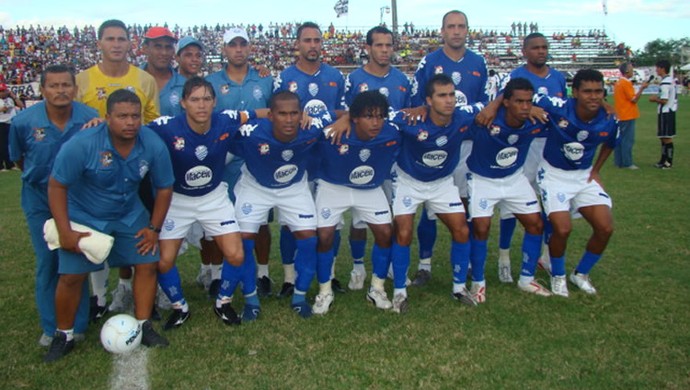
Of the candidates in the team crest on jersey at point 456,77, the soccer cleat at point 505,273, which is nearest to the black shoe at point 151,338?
the soccer cleat at point 505,273

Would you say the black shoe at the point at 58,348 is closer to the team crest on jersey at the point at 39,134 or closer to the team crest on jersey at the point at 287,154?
the team crest on jersey at the point at 39,134

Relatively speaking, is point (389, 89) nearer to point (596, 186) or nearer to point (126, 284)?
point (596, 186)

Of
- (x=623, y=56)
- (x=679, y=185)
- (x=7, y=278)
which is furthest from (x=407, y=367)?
(x=623, y=56)

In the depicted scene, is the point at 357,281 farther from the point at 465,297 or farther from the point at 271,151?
the point at 271,151

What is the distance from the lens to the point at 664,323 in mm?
4309

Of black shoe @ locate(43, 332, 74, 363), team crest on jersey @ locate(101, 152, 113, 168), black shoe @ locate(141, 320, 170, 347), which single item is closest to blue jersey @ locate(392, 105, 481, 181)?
team crest on jersey @ locate(101, 152, 113, 168)

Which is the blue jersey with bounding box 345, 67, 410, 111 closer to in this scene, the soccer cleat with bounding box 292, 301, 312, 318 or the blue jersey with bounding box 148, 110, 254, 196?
the blue jersey with bounding box 148, 110, 254, 196

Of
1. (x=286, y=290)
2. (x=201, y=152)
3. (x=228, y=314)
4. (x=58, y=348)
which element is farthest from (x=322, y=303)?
(x=58, y=348)

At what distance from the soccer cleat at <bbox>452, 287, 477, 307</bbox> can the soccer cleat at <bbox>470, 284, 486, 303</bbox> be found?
0.18 ft

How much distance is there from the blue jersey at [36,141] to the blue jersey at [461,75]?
126 inches

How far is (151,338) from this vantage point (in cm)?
410

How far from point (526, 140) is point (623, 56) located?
4303cm

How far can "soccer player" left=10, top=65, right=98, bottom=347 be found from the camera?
12.8ft

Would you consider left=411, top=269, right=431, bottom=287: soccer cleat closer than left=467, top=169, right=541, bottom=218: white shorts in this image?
No
